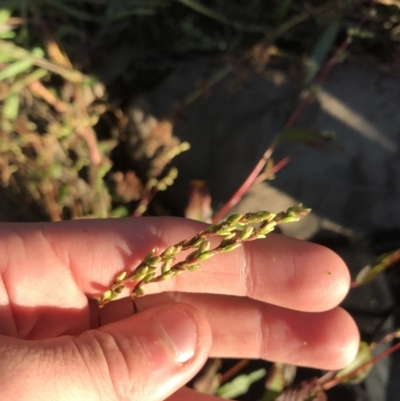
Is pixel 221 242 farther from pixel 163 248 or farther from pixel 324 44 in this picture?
pixel 324 44

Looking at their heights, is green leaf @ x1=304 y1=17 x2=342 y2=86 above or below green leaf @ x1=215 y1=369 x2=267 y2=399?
above

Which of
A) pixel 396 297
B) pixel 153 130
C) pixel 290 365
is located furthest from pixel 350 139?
pixel 290 365

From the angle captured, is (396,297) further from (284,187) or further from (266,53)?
(266,53)

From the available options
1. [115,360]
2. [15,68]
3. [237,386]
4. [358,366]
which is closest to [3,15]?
[15,68]

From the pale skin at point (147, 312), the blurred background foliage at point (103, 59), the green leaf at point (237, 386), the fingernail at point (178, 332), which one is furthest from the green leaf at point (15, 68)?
the green leaf at point (237, 386)

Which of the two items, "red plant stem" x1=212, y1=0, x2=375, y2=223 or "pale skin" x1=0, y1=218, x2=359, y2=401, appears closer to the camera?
"pale skin" x1=0, y1=218, x2=359, y2=401

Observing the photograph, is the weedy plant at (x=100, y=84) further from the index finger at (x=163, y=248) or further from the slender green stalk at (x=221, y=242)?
the slender green stalk at (x=221, y=242)

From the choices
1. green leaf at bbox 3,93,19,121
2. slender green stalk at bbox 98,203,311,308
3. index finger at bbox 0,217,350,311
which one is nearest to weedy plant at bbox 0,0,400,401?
green leaf at bbox 3,93,19,121

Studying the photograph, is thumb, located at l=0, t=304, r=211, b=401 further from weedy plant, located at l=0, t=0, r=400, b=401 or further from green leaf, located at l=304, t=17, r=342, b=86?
green leaf, located at l=304, t=17, r=342, b=86
